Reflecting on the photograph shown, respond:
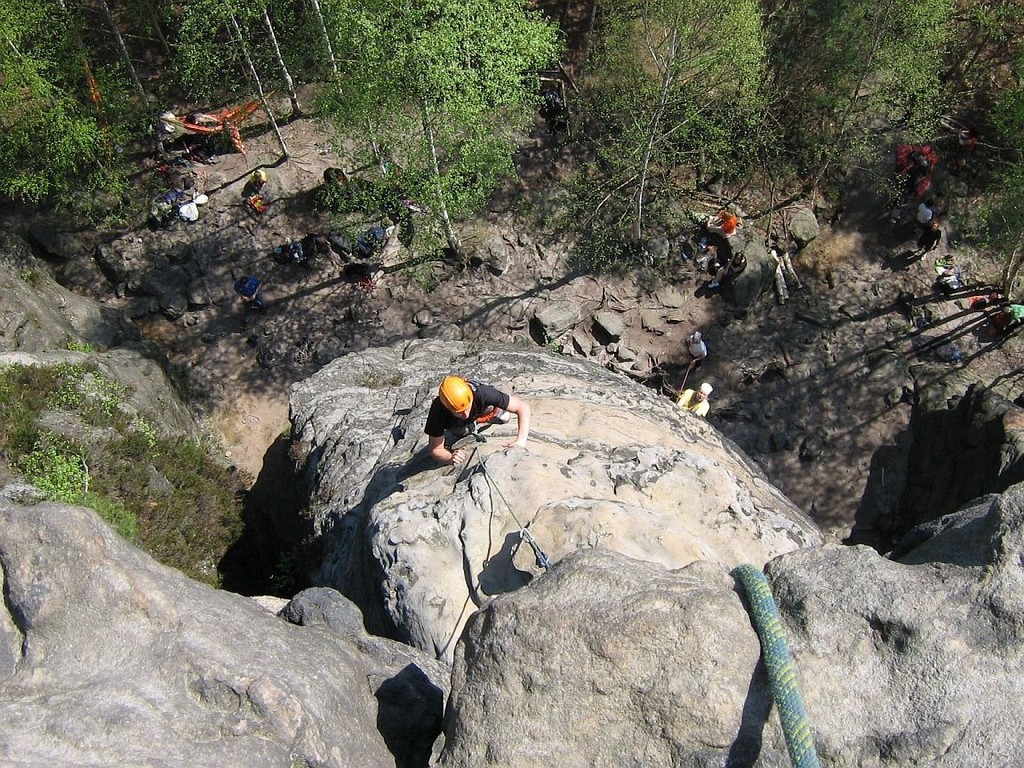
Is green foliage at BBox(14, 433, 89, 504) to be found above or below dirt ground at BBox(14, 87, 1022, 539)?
above

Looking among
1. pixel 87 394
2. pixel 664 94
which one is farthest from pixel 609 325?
pixel 87 394

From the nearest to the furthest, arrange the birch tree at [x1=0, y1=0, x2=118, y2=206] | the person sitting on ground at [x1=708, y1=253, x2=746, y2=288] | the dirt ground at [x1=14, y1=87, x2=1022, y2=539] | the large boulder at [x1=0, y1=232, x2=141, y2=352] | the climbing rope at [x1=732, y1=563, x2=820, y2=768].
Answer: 1. the climbing rope at [x1=732, y1=563, x2=820, y2=768]
2. the large boulder at [x1=0, y1=232, x2=141, y2=352]
3. the birch tree at [x1=0, y1=0, x2=118, y2=206]
4. the dirt ground at [x1=14, y1=87, x2=1022, y2=539]
5. the person sitting on ground at [x1=708, y1=253, x2=746, y2=288]

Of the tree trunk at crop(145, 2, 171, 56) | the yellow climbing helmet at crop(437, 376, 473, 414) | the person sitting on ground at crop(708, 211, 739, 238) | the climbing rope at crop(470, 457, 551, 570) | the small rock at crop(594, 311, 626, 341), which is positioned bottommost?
the small rock at crop(594, 311, 626, 341)

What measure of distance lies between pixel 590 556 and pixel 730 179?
20345 mm

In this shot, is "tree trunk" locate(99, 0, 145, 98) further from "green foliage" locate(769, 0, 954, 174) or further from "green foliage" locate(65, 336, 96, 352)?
"green foliage" locate(769, 0, 954, 174)

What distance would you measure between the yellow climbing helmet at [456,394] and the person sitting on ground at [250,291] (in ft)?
44.4

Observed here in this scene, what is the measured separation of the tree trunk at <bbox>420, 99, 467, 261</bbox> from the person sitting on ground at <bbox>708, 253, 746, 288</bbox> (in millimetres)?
7967

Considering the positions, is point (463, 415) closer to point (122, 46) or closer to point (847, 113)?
point (122, 46)

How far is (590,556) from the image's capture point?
6414mm

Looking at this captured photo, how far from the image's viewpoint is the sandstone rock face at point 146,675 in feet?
17.4

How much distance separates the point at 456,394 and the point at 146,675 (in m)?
5.04

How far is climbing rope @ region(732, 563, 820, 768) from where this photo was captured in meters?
5.01

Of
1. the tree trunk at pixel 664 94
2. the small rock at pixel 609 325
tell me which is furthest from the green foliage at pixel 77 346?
the tree trunk at pixel 664 94

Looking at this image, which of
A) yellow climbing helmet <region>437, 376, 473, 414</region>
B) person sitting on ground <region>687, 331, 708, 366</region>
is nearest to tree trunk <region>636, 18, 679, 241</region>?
person sitting on ground <region>687, 331, 708, 366</region>
